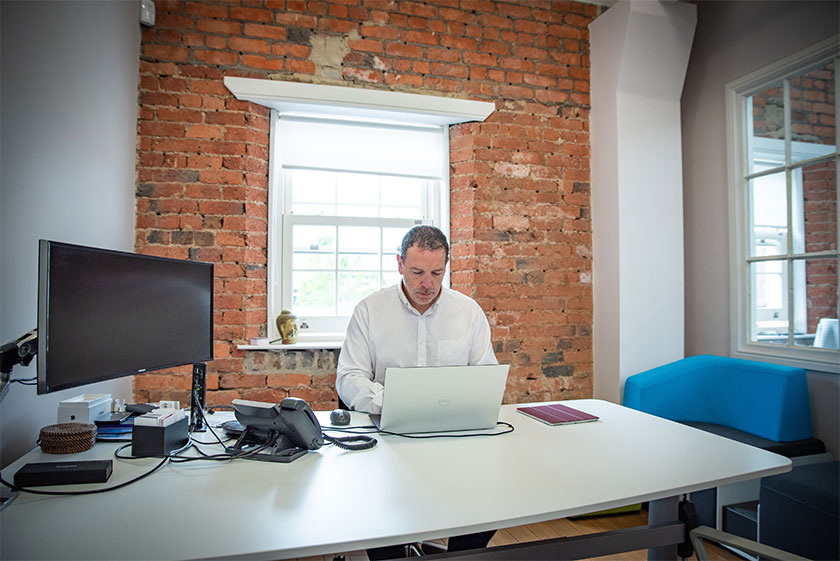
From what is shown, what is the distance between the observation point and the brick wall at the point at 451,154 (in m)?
2.94

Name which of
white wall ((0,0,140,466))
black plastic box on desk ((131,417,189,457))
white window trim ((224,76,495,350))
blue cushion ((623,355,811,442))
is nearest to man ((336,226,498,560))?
black plastic box on desk ((131,417,189,457))

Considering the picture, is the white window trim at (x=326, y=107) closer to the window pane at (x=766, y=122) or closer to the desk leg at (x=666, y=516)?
the window pane at (x=766, y=122)

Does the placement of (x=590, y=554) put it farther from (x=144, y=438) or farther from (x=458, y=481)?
(x=144, y=438)

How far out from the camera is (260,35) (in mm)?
3057

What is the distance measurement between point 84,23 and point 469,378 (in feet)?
7.58

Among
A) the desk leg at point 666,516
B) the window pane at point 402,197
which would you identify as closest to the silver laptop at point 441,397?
the desk leg at point 666,516

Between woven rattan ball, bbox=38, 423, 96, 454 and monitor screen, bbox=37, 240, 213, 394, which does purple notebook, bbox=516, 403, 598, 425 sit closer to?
monitor screen, bbox=37, 240, 213, 394

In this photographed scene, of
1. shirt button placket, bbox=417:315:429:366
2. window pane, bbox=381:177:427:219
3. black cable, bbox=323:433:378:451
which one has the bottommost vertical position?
black cable, bbox=323:433:378:451

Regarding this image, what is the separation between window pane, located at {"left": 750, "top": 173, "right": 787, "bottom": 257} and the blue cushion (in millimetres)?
730

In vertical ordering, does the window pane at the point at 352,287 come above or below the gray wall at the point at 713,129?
below

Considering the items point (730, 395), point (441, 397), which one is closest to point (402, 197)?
point (441, 397)

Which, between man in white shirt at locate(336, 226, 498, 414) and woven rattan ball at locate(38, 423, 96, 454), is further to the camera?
man in white shirt at locate(336, 226, 498, 414)

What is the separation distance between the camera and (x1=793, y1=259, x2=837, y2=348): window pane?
2.56 metres

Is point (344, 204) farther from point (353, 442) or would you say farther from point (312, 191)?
point (353, 442)
